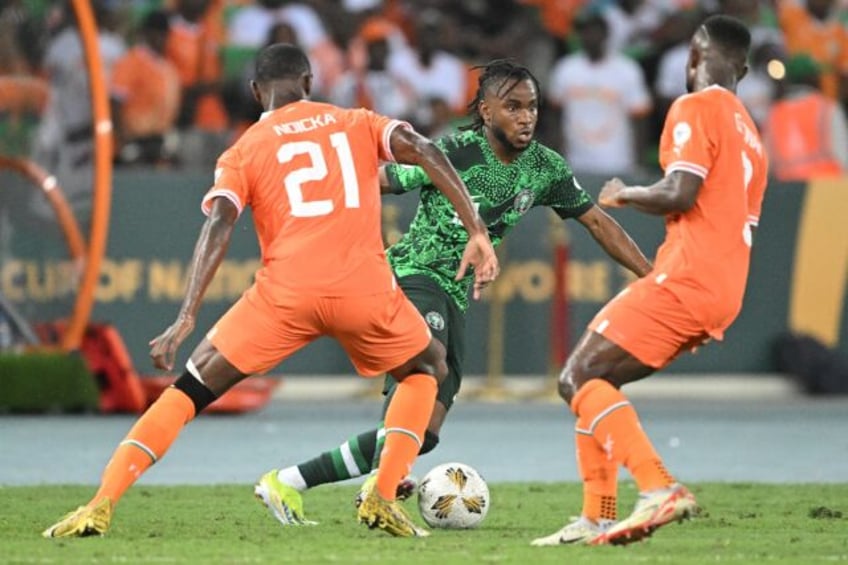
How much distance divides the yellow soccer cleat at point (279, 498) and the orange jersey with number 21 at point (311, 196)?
4.22 ft

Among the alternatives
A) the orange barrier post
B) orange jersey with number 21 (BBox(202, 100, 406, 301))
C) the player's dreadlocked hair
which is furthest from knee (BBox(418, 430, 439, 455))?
the orange barrier post

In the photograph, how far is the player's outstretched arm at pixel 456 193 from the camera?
8477 millimetres

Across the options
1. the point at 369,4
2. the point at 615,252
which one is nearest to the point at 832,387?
the point at 369,4

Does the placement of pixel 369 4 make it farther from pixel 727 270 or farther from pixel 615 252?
pixel 727 270

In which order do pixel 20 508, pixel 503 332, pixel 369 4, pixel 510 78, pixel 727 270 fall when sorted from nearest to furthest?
1. pixel 727 270
2. pixel 510 78
3. pixel 20 508
4. pixel 503 332
5. pixel 369 4

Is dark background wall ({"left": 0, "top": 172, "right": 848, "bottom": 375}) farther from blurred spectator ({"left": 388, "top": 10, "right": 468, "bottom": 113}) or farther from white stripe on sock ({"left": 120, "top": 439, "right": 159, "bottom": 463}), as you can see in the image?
white stripe on sock ({"left": 120, "top": 439, "right": 159, "bottom": 463})

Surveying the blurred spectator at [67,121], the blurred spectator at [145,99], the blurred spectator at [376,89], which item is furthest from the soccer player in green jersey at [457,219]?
the blurred spectator at [145,99]

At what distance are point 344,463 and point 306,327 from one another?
117 cm

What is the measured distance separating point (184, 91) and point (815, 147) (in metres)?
6.39

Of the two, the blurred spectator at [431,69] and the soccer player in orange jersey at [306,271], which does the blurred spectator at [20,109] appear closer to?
the blurred spectator at [431,69]

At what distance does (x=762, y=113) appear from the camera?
63.2ft

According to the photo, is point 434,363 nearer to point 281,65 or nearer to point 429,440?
point 429,440

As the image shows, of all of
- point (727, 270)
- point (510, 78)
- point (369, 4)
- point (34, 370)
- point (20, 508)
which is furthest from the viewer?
point (369, 4)

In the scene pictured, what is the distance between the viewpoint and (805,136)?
19.2 meters
